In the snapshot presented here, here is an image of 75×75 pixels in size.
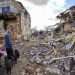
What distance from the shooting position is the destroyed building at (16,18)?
352 centimetres

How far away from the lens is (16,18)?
357 centimetres

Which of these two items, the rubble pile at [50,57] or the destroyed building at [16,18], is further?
the destroyed building at [16,18]

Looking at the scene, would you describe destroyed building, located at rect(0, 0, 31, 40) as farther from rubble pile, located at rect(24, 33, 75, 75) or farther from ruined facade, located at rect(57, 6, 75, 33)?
ruined facade, located at rect(57, 6, 75, 33)

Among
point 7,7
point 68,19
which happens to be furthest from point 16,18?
point 68,19

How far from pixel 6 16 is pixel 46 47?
3.12ft

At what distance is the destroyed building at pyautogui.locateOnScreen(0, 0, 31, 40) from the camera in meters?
3.52

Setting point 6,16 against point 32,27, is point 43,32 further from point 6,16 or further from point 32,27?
point 6,16

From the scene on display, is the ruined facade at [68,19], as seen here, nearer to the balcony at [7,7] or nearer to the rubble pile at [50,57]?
the rubble pile at [50,57]

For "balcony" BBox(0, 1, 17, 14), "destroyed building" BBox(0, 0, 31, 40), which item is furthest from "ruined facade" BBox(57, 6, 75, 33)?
"balcony" BBox(0, 1, 17, 14)

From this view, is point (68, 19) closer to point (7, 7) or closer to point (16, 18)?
point (16, 18)

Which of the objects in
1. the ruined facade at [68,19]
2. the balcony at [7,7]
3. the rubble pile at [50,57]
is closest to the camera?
the rubble pile at [50,57]

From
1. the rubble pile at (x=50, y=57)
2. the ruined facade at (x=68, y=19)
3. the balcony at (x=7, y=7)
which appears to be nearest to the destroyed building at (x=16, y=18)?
the balcony at (x=7, y=7)

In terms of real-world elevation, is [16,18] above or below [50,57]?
above

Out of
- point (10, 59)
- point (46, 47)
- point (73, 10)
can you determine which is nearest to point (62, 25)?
point (73, 10)
